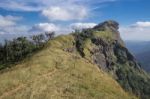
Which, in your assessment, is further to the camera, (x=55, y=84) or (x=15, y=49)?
(x=15, y=49)

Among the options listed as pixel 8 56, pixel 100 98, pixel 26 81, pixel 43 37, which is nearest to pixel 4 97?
pixel 26 81

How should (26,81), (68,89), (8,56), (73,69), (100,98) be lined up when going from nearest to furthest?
(100,98), (68,89), (26,81), (73,69), (8,56)

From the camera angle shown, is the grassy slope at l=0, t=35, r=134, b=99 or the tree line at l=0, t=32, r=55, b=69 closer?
the grassy slope at l=0, t=35, r=134, b=99

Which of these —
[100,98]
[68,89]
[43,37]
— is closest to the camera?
[100,98]

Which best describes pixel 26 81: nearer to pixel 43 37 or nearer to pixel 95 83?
pixel 95 83

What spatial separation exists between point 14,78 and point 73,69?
17819mm

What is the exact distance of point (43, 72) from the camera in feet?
236

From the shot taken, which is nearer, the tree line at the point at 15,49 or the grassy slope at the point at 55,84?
the grassy slope at the point at 55,84

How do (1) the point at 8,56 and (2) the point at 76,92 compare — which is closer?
(2) the point at 76,92

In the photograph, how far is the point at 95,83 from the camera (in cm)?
6469

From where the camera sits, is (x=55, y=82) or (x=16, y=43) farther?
(x=16, y=43)

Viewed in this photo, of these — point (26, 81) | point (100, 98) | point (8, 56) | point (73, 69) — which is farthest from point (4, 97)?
point (8, 56)

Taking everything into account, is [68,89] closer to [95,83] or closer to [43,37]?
[95,83]

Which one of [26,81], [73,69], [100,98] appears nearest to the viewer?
[100,98]
